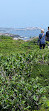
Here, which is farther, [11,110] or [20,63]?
[20,63]

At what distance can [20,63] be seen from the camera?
30.7 ft

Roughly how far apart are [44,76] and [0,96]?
3327 millimetres

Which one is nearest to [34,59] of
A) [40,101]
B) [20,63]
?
[20,63]

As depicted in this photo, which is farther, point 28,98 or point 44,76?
point 44,76

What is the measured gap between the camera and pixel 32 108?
259 inches

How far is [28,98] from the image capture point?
6461mm

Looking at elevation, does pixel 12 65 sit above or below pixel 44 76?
above

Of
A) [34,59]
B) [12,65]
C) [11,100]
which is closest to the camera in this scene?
[11,100]

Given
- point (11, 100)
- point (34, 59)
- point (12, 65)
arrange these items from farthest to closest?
point (34, 59) → point (12, 65) → point (11, 100)

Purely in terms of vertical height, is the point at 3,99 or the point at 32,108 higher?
the point at 3,99

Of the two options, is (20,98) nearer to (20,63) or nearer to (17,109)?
(17,109)

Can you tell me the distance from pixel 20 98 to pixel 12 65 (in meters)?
2.86

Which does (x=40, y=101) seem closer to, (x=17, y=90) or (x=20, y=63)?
(x=17, y=90)

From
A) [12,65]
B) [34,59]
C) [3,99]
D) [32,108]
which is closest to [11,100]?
[3,99]
